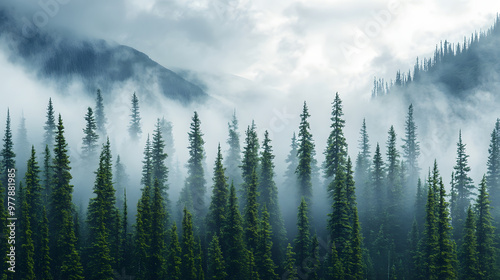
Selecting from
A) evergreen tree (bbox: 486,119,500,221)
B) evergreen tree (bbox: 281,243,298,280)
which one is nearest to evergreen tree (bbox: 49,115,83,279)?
evergreen tree (bbox: 281,243,298,280)

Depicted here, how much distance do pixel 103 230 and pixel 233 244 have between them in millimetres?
16501

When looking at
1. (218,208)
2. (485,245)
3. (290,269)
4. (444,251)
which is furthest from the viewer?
(218,208)

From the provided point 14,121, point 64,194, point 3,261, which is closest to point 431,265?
point 64,194

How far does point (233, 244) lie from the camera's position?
53.3m

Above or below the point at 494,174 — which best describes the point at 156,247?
below

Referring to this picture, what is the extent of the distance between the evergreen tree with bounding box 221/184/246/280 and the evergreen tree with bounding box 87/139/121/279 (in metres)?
13.9

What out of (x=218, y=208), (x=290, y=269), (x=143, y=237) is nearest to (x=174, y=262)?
(x=143, y=237)

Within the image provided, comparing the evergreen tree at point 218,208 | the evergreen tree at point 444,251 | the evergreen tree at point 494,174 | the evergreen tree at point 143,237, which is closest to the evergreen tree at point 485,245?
the evergreen tree at point 444,251

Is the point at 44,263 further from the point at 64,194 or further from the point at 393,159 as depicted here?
the point at 393,159

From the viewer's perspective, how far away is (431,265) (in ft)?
168

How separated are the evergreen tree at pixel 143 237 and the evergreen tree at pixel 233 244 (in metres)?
10.2

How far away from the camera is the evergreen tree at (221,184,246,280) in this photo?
5178 centimetres

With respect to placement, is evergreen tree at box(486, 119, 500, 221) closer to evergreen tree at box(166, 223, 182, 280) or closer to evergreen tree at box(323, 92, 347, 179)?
evergreen tree at box(323, 92, 347, 179)

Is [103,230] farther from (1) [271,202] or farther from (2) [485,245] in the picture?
(2) [485,245]
